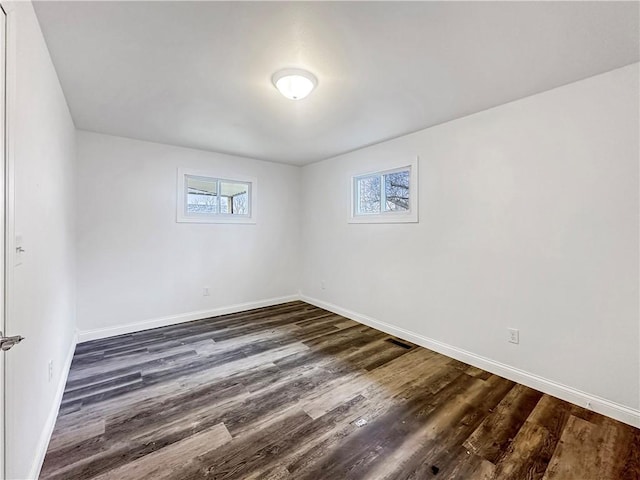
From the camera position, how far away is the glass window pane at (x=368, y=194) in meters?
3.80

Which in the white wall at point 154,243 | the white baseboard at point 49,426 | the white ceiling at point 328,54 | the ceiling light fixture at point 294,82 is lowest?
the white baseboard at point 49,426

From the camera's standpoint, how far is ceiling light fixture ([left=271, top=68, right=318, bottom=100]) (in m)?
1.96

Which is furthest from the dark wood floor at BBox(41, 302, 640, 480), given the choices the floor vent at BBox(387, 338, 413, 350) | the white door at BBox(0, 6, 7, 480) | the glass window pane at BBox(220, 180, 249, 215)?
the glass window pane at BBox(220, 180, 249, 215)

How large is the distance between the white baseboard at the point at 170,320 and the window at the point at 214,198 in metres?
1.32

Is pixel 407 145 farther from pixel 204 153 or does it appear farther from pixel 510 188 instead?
pixel 204 153

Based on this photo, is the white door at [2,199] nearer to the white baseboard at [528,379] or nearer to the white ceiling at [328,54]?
the white ceiling at [328,54]

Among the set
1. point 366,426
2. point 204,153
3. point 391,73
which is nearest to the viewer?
point 366,426

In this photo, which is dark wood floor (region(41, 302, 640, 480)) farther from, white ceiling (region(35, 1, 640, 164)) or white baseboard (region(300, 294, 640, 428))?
white ceiling (region(35, 1, 640, 164))

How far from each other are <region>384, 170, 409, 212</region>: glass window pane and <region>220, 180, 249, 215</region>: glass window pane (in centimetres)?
223

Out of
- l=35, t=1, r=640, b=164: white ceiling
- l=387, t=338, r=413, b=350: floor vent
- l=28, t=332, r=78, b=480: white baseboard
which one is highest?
l=35, t=1, r=640, b=164: white ceiling

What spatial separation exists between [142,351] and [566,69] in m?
4.42

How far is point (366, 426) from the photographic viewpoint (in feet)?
6.18

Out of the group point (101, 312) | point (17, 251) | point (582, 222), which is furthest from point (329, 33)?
point (101, 312)

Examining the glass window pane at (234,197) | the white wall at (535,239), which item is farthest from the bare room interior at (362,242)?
the glass window pane at (234,197)
